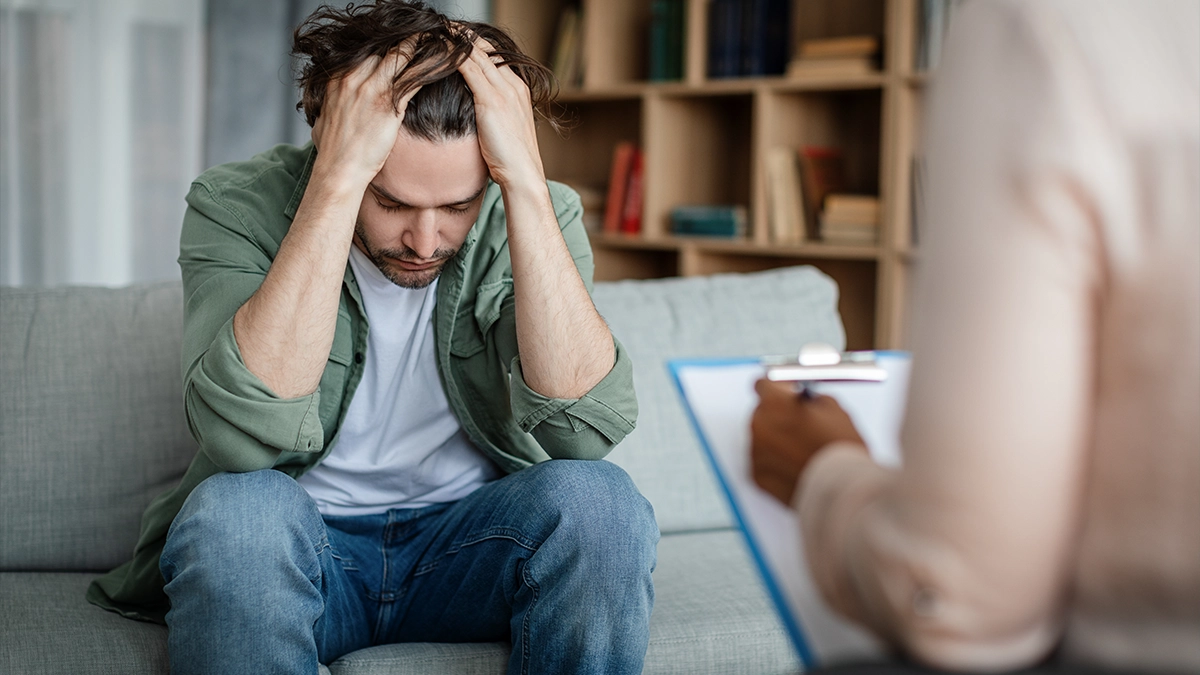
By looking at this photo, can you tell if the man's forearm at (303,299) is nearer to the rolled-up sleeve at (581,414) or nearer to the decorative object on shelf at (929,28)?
the rolled-up sleeve at (581,414)

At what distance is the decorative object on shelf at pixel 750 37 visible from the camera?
9.55 ft

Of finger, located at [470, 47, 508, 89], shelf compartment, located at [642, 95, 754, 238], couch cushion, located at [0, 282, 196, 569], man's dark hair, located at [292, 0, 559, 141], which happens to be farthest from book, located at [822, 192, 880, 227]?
couch cushion, located at [0, 282, 196, 569]

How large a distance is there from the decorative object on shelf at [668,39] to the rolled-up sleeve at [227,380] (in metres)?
2.02

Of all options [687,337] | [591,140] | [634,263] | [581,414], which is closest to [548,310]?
[581,414]

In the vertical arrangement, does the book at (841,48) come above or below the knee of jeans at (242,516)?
above

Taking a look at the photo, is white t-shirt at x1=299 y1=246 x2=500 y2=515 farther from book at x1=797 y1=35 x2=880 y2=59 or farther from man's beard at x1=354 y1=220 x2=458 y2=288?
book at x1=797 y1=35 x2=880 y2=59

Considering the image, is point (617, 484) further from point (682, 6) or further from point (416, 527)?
point (682, 6)

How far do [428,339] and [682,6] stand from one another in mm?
1974

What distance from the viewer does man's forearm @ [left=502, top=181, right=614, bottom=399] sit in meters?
1.26

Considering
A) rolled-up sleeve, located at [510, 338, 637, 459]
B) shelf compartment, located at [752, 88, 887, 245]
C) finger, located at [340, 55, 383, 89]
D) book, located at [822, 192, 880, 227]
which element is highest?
shelf compartment, located at [752, 88, 887, 245]

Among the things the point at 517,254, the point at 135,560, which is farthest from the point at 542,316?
the point at 135,560

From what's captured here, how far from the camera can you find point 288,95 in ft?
9.56

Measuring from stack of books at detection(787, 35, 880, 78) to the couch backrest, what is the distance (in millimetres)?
1248

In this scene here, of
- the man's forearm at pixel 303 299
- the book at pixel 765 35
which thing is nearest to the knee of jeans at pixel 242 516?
the man's forearm at pixel 303 299
